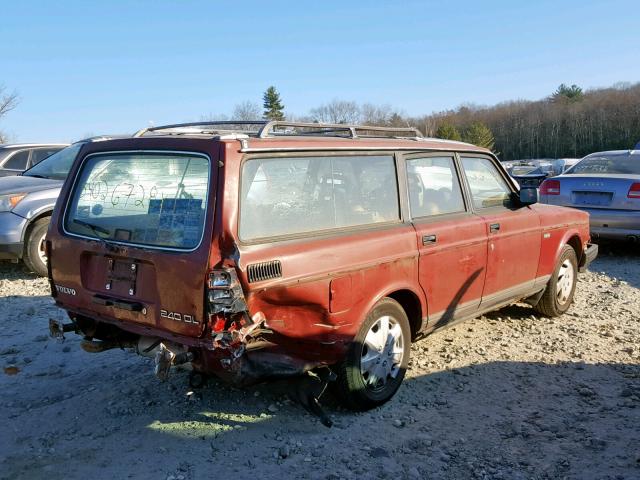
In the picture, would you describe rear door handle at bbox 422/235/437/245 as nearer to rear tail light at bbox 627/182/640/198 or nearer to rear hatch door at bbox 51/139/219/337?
rear hatch door at bbox 51/139/219/337

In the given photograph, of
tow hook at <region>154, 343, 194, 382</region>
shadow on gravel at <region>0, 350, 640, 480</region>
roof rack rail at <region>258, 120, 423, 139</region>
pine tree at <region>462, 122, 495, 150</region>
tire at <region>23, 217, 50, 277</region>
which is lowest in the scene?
shadow on gravel at <region>0, 350, 640, 480</region>

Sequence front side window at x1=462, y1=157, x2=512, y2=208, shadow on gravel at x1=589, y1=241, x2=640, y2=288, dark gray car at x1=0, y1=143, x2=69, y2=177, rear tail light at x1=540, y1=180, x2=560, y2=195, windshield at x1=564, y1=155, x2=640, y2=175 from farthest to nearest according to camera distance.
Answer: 1. dark gray car at x1=0, y1=143, x2=69, y2=177
2. rear tail light at x1=540, y1=180, x2=560, y2=195
3. windshield at x1=564, y1=155, x2=640, y2=175
4. shadow on gravel at x1=589, y1=241, x2=640, y2=288
5. front side window at x1=462, y1=157, x2=512, y2=208

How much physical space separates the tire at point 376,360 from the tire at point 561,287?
2362 mm

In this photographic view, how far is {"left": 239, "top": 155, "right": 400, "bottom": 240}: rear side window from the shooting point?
3.40m

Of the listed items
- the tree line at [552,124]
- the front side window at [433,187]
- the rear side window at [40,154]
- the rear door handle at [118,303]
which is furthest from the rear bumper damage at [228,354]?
the tree line at [552,124]

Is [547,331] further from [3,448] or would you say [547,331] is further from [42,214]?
[42,214]

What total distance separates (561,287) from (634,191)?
11.1ft

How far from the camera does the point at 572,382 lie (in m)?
4.49

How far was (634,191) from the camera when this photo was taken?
8.55 m

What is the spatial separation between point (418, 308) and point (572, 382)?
4.38ft

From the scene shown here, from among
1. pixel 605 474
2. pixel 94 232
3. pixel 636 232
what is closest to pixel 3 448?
pixel 94 232

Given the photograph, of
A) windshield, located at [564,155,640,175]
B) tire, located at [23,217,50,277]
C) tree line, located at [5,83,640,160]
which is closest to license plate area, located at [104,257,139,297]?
tire, located at [23,217,50,277]

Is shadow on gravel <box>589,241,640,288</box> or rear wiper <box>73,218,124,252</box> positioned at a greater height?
rear wiper <box>73,218,124,252</box>

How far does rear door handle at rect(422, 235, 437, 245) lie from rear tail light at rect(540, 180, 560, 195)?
5.73m
